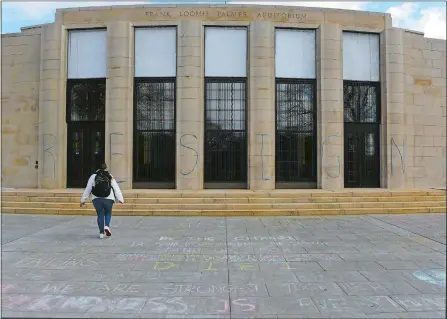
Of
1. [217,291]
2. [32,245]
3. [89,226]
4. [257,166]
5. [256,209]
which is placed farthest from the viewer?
[257,166]

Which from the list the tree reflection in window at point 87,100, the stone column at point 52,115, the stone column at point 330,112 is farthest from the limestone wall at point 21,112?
the stone column at point 330,112

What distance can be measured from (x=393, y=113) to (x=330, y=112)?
3.12 metres

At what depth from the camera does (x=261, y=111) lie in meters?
16.2

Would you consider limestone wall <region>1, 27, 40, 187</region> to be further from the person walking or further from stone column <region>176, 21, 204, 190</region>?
the person walking

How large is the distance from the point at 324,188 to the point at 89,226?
1013 cm

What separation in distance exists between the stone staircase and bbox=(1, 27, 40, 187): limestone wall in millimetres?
3399

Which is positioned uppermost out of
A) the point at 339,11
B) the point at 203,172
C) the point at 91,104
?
the point at 339,11

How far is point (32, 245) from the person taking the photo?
8406mm

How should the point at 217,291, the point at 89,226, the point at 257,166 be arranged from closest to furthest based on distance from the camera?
the point at 217,291, the point at 89,226, the point at 257,166

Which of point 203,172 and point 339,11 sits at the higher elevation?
point 339,11

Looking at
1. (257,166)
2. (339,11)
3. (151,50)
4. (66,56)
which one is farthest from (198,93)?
(339,11)

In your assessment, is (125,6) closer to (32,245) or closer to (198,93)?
(198,93)

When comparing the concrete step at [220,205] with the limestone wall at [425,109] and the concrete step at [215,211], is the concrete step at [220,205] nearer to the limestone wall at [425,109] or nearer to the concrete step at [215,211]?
the concrete step at [215,211]

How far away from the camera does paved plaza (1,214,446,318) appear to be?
4.86 meters
